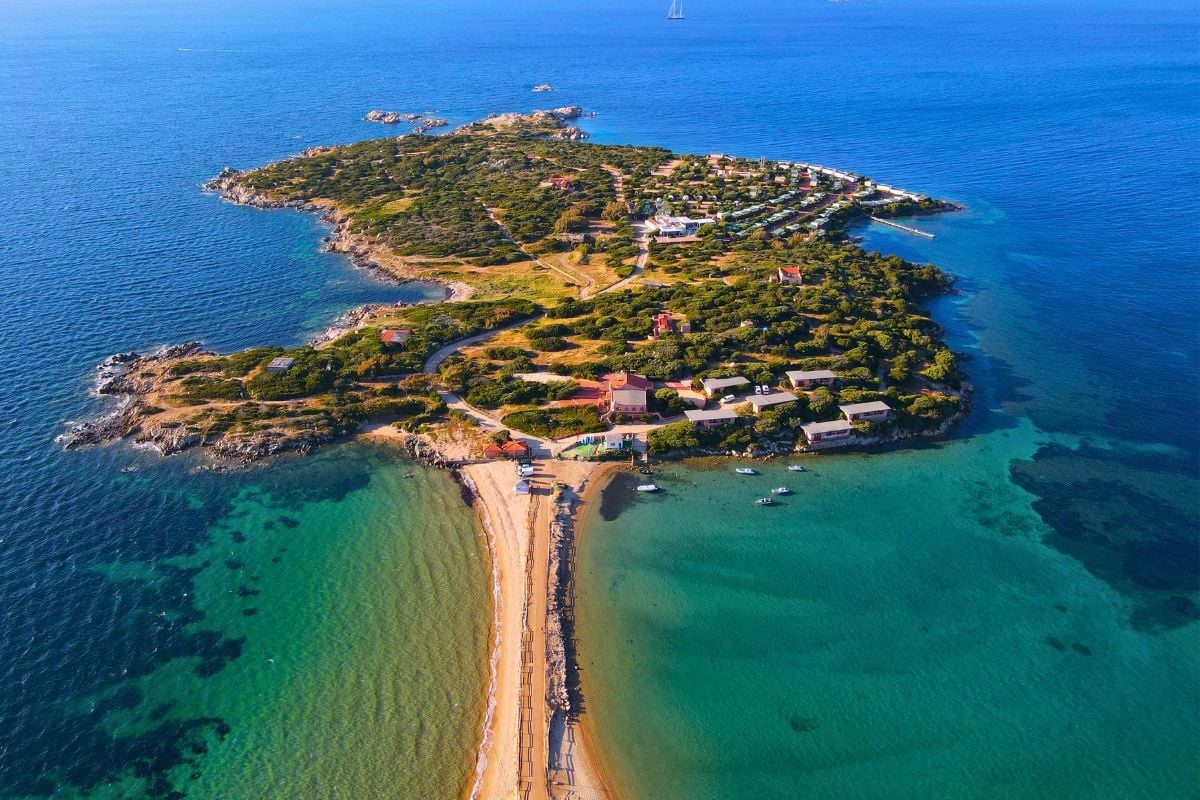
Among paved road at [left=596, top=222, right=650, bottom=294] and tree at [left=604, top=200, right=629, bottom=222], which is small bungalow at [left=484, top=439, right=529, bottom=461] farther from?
tree at [left=604, top=200, right=629, bottom=222]

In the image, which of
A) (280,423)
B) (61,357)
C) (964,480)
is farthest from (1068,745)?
(61,357)

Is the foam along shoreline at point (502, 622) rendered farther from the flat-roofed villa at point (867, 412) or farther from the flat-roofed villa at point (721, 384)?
the flat-roofed villa at point (867, 412)

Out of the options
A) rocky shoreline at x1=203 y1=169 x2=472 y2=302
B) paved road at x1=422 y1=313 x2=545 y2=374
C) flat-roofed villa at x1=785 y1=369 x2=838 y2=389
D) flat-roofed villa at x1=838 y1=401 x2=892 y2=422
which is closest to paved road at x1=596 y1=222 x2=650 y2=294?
paved road at x1=422 y1=313 x2=545 y2=374

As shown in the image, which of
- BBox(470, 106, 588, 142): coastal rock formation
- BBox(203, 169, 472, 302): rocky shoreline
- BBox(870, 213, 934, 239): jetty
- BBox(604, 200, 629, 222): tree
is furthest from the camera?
BBox(470, 106, 588, 142): coastal rock formation

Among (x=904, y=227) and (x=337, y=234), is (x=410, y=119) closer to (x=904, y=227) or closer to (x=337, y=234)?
(x=337, y=234)

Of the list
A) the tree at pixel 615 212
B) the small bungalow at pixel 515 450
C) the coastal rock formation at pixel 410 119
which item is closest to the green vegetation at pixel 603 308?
the tree at pixel 615 212

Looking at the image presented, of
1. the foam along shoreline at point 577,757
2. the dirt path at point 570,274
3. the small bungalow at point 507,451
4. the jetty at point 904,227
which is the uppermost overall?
the jetty at point 904,227
